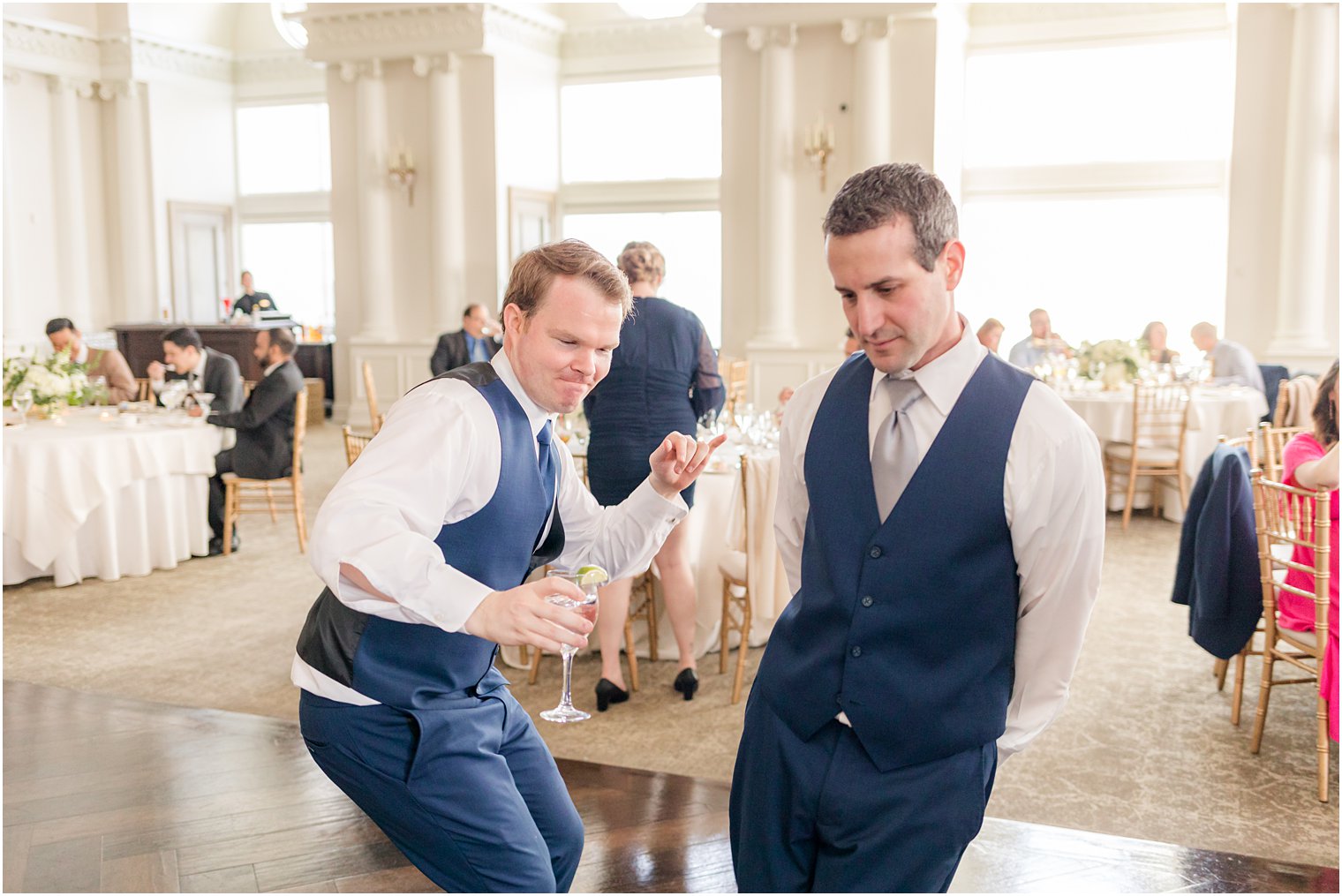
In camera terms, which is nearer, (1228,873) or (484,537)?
(484,537)

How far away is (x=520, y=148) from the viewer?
12.0 metres

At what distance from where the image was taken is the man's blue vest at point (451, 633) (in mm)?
1799

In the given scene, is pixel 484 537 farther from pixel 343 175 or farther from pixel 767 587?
pixel 343 175

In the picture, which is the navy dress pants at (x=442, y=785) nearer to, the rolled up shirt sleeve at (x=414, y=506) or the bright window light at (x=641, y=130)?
the rolled up shirt sleeve at (x=414, y=506)

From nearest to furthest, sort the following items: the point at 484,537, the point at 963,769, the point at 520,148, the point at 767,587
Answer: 1. the point at 963,769
2. the point at 484,537
3. the point at 767,587
4. the point at 520,148

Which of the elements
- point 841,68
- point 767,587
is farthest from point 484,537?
point 841,68

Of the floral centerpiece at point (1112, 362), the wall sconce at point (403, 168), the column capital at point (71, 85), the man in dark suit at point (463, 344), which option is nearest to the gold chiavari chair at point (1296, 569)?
the floral centerpiece at point (1112, 362)

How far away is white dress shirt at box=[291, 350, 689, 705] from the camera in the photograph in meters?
1.54

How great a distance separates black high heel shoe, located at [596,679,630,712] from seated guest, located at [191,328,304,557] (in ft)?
10.6

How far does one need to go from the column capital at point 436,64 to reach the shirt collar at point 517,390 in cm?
1031

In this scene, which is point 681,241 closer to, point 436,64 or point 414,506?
point 436,64

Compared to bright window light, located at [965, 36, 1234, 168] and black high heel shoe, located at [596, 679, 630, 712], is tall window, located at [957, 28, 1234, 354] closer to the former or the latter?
→ bright window light, located at [965, 36, 1234, 168]

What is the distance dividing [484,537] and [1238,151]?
9.64 m

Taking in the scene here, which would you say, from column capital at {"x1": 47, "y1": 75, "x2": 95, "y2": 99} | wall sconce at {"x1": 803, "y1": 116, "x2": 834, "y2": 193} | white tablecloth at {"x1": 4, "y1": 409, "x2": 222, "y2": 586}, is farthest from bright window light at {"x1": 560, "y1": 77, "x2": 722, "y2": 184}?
white tablecloth at {"x1": 4, "y1": 409, "x2": 222, "y2": 586}
